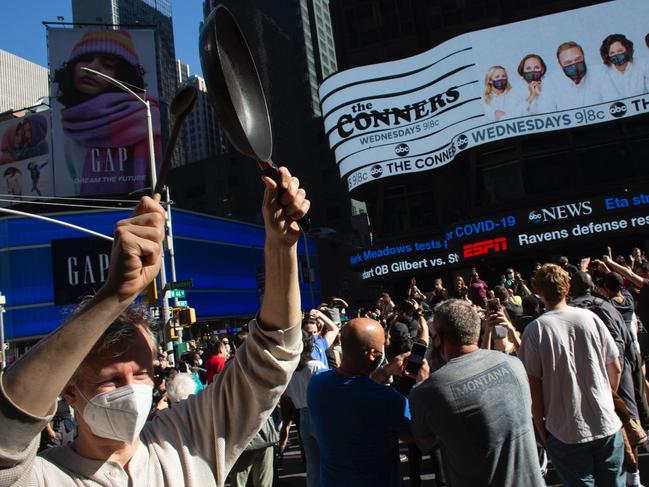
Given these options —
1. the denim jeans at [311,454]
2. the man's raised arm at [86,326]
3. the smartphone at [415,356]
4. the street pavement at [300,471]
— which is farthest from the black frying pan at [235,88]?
the street pavement at [300,471]

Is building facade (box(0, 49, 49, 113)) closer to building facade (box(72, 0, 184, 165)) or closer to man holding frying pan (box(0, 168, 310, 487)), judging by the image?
building facade (box(72, 0, 184, 165))

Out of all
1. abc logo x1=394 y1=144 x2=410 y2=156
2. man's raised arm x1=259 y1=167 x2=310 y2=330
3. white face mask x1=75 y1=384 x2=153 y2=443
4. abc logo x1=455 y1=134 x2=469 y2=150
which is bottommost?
white face mask x1=75 y1=384 x2=153 y2=443

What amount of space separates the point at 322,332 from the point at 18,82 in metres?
145

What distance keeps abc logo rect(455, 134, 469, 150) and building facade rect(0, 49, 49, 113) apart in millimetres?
119722

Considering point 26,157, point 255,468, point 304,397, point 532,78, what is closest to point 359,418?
point 255,468

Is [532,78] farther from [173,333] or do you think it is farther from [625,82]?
[173,333]

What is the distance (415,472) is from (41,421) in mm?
5911

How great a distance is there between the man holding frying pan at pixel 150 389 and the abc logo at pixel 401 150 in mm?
30476

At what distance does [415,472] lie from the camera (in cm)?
648

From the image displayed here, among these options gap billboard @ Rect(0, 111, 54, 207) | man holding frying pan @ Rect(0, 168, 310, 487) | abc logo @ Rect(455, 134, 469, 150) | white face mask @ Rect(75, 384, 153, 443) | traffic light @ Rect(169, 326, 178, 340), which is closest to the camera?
man holding frying pan @ Rect(0, 168, 310, 487)

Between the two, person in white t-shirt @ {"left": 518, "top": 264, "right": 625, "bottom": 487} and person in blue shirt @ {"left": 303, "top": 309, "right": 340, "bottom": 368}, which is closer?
person in white t-shirt @ {"left": 518, "top": 264, "right": 625, "bottom": 487}

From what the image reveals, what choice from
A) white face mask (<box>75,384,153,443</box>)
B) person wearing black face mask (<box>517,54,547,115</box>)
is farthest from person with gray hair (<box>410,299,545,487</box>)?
person wearing black face mask (<box>517,54,547,115</box>)

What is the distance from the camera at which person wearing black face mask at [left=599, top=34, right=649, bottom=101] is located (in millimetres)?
27844

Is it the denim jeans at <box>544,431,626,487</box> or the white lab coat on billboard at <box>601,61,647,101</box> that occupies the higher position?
the white lab coat on billboard at <box>601,61,647,101</box>
